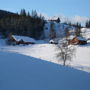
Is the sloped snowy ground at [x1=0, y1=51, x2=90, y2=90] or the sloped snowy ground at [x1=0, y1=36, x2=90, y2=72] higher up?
the sloped snowy ground at [x1=0, y1=51, x2=90, y2=90]

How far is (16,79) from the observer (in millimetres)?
10023

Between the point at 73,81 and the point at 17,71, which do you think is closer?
the point at 17,71

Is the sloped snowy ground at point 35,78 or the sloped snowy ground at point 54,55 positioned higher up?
the sloped snowy ground at point 35,78

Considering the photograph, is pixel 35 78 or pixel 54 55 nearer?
pixel 35 78

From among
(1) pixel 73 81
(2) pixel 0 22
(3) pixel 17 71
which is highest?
(2) pixel 0 22

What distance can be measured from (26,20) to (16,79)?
8792 centimetres

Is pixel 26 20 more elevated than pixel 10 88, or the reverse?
pixel 26 20

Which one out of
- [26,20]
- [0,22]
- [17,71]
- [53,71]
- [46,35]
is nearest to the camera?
[17,71]

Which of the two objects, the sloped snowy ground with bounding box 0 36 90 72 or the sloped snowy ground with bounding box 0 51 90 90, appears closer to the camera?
the sloped snowy ground with bounding box 0 51 90 90

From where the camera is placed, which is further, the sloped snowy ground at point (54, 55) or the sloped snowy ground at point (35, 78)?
the sloped snowy ground at point (54, 55)

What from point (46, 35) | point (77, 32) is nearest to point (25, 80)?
point (77, 32)

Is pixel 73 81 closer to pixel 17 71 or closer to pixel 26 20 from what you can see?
pixel 17 71

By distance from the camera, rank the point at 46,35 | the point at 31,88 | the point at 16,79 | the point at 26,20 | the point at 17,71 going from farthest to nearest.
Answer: the point at 46,35 < the point at 26,20 < the point at 17,71 < the point at 16,79 < the point at 31,88

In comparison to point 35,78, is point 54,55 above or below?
below
